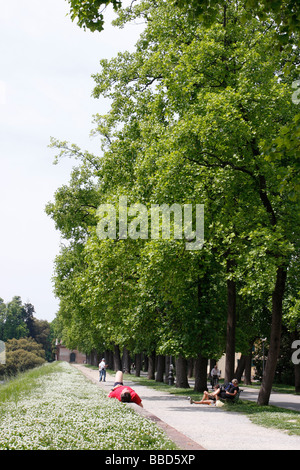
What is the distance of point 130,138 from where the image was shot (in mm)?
28078

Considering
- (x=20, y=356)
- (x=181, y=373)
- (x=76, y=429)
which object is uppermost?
(x=76, y=429)

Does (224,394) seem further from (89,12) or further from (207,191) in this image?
(89,12)

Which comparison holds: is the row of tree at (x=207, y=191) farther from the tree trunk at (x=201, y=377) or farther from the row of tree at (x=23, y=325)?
the row of tree at (x=23, y=325)

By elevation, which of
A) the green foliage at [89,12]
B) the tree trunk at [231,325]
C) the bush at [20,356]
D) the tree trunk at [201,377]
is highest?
the green foliage at [89,12]

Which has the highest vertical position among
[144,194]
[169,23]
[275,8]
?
[169,23]

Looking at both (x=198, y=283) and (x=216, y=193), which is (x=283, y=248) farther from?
(x=198, y=283)

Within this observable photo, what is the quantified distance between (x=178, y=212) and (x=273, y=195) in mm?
3437

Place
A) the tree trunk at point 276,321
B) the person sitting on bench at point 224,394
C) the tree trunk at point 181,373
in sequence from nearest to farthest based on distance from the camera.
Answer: the tree trunk at point 276,321
the person sitting on bench at point 224,394
the tree trunk at point 181,373

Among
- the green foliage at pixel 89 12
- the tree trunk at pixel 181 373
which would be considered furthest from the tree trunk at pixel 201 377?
the green foliage at pixel 89 12

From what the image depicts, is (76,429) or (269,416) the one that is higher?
(76,429)

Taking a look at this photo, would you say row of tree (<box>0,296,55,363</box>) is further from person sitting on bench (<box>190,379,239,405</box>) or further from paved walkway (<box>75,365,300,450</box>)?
paved walkway (<box>75,365,300,450</box>)

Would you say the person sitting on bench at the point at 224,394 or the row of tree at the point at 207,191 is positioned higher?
the row of tree at the point at 207,191

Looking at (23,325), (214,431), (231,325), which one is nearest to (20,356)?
(23,325)
